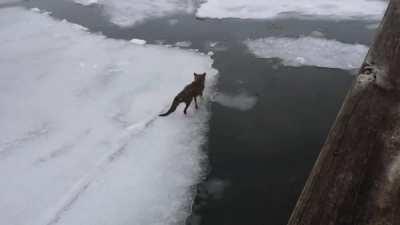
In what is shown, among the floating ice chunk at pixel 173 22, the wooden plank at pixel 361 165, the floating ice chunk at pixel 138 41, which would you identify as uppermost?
the floating ice chunk at pixel 173 22

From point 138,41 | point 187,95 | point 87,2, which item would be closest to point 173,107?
point 187,95

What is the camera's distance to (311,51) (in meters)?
6.48

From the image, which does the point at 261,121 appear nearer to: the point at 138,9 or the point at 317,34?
the point at 317,34

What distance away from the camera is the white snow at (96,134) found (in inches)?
144

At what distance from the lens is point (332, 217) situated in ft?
5.94

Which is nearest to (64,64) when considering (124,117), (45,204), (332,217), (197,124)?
(124,117)

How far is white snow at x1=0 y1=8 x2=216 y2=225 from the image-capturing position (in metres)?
3.66

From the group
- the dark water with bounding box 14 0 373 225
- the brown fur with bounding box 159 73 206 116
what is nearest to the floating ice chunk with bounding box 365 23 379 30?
the dark water with bounding box 14 0 373 225

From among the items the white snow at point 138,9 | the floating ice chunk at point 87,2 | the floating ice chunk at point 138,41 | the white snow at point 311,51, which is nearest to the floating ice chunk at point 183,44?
the floating ice chunk at point 138,41

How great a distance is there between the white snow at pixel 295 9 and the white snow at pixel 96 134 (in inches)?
91.3

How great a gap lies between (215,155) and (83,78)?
290 centimetres

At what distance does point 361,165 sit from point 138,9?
7.80 metres

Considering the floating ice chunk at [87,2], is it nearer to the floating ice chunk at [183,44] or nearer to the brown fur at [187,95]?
the floating ice chunk at [183,44]

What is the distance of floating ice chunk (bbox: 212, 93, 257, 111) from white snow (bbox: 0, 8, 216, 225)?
40 cm
